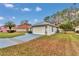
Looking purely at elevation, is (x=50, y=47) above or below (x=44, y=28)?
below

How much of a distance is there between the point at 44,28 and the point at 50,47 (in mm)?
Answer: 182

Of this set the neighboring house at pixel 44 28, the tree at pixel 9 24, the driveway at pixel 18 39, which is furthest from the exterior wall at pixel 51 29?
the tree at pixel 9 24

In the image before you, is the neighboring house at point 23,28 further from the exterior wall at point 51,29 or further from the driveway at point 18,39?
the exterior wall at point 51,29

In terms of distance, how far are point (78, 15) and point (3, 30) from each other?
2.28 ft

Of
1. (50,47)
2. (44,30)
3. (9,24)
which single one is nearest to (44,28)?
(44,30)

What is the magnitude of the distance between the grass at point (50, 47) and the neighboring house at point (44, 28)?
5 centimetres

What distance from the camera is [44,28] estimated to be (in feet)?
7.05

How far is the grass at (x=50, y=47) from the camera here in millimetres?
2092

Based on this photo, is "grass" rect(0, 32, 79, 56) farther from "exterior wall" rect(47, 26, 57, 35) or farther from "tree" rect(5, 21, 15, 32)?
"tree" rect(5, 21, 15, 32)

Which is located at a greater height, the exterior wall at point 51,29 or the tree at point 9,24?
the tree at point 9,24

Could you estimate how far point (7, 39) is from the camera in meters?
2.15

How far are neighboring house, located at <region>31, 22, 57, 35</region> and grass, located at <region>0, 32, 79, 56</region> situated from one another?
52mm

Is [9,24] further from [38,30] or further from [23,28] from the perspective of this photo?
[38,30]

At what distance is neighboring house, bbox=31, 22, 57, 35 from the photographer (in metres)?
2.14
